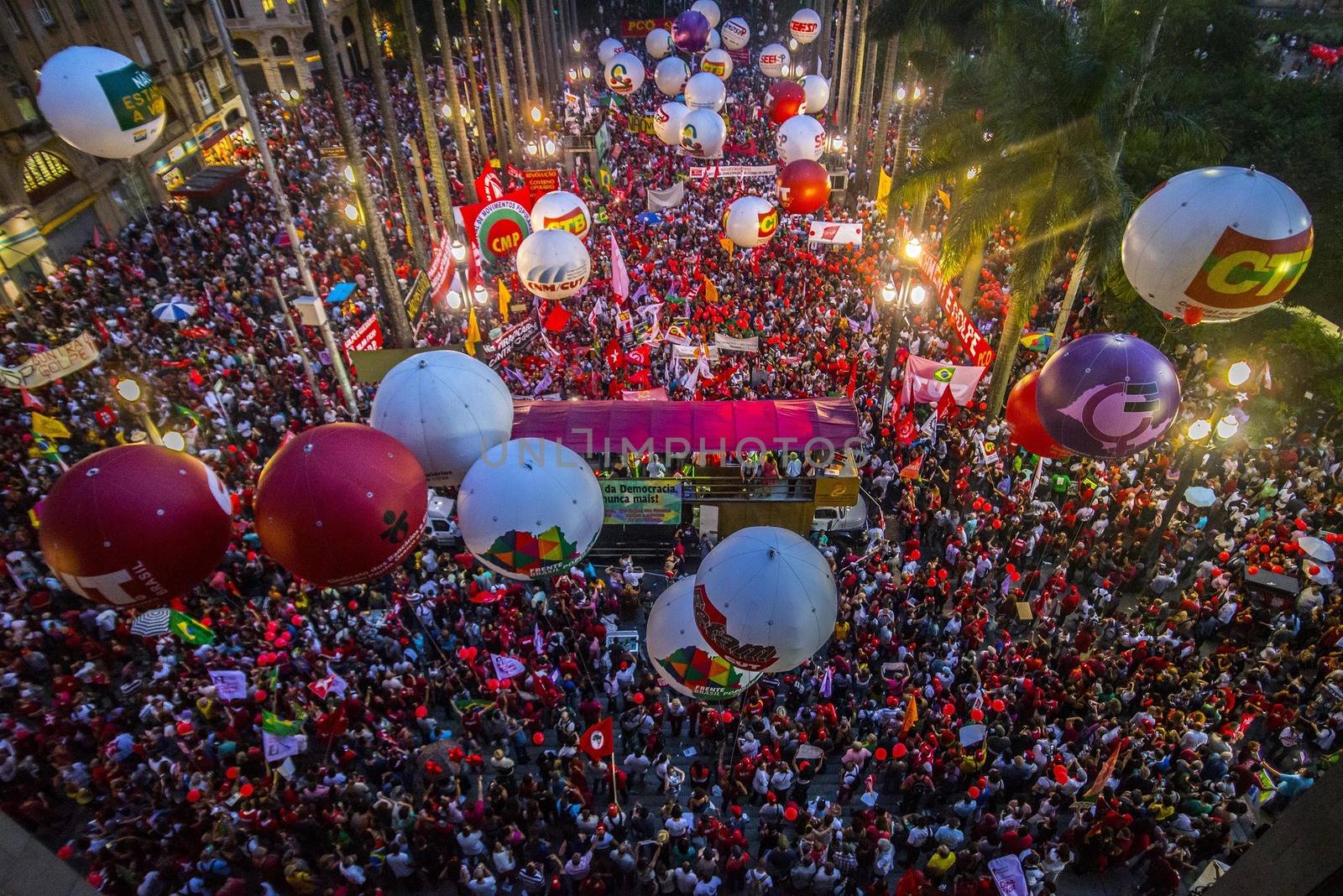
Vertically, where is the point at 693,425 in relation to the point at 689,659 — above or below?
below

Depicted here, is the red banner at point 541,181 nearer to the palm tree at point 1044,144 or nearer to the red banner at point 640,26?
the palm tree at point 1044,144

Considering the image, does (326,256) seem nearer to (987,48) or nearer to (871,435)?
(871,435)

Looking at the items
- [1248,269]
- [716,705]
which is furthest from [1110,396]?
[716,705]

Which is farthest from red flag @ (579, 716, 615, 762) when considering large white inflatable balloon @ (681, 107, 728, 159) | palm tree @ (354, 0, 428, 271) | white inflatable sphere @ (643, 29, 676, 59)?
white inflatable sphere @ (643, 29, 676, 59)

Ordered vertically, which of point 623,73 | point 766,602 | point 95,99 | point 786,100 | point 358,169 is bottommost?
point 786,100

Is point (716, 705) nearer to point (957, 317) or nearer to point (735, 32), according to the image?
point (957, 317)

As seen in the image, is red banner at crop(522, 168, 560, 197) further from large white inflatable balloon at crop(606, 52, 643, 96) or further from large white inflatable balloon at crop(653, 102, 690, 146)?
large white inflatable balloon at crop(606, 52, 643, 96)

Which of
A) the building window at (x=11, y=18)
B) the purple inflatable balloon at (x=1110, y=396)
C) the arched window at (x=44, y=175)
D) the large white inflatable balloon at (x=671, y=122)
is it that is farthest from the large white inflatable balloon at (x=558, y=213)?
the building window at (x=11, y=18)
